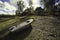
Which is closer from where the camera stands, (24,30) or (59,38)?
(59,38)

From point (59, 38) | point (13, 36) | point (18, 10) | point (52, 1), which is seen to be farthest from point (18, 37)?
point (18, 10)

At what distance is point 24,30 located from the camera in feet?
21.3

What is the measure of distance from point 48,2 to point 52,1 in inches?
46.3

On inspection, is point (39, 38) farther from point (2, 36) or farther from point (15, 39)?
point (2, 36)

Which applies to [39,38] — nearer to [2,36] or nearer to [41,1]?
[2,36]

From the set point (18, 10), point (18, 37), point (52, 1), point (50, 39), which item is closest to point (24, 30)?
point (18, 37)

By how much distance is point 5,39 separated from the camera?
482cm

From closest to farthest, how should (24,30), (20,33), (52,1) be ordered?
1. (20,33)
2. (24,30)
3. (52,1)

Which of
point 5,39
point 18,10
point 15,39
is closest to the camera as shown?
point 5,39

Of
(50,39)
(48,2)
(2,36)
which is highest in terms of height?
(48,2)

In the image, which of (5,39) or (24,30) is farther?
(24,30)

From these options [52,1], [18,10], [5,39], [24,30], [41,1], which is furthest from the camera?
[18,10]

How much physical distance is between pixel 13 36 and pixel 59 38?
7.78ft

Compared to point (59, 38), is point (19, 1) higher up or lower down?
higher up
